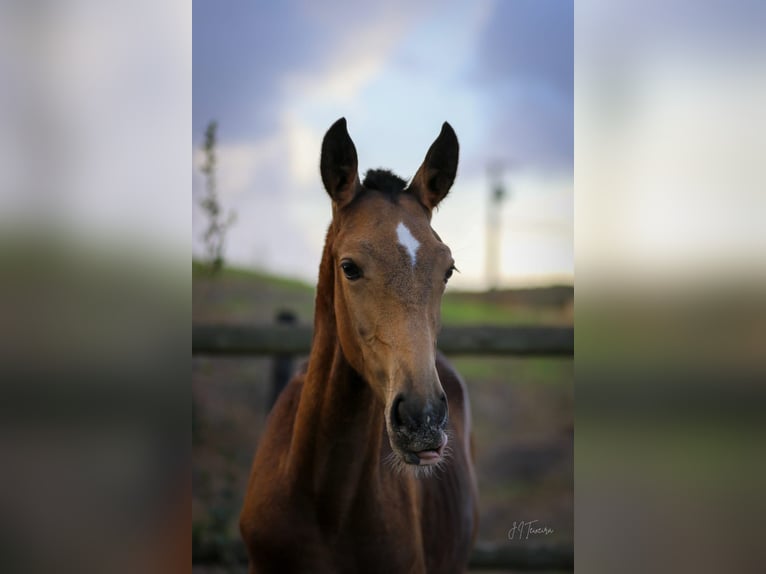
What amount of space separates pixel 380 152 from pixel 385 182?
0.38 m

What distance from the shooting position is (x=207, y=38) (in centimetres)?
196

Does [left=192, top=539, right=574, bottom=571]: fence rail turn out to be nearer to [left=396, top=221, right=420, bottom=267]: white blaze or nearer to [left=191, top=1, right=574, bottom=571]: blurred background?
[left=191, top=1, right=574, bottom=571]: blurred background

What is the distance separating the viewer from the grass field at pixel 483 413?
238cm

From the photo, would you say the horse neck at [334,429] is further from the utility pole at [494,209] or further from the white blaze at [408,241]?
the utility pole at [494,209]

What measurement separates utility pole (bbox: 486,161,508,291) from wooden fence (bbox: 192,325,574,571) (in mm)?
500

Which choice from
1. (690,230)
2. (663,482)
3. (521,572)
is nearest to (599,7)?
(690,230)

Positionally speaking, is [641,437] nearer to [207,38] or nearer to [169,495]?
[169,495]

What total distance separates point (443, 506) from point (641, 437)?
2.49 feet

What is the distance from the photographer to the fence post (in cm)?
299

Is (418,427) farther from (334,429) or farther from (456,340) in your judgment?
(456,340)

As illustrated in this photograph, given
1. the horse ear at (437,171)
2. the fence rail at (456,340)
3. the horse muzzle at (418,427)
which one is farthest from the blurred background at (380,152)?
the horse muzzle at (418,427)

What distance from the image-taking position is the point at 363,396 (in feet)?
5.69

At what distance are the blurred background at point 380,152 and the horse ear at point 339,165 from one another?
0.18 m

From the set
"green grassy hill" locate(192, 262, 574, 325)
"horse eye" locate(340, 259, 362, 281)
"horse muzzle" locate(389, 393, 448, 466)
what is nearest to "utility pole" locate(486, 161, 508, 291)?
"green grassy hill" locate(192, 262, 574, 325)
